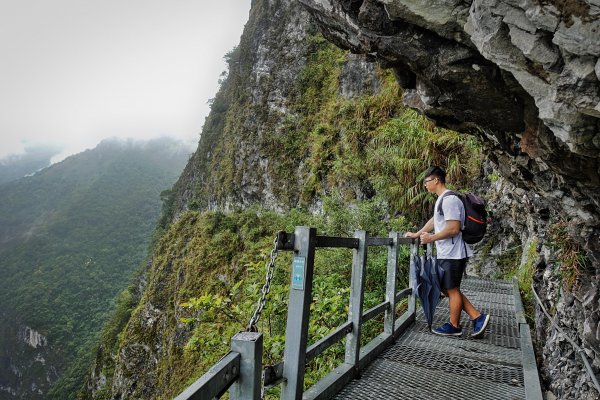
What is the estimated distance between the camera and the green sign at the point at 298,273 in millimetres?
2459

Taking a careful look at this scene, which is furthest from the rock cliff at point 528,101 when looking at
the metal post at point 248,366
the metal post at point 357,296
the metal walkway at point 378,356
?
the metal post at point 248,366

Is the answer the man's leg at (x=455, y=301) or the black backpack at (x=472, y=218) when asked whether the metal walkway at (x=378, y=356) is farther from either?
the black backpack at (x=472, y=218)

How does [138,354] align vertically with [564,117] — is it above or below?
below

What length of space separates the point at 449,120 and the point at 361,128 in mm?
9089

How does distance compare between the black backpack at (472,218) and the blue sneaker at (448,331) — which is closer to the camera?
the black backpack at (472,218)

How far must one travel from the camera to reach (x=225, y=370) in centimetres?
157

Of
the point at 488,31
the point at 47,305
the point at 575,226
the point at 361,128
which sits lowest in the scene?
the point at 47,305

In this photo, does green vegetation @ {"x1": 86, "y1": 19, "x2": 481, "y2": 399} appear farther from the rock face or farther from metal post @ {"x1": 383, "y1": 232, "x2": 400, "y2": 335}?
the rock face

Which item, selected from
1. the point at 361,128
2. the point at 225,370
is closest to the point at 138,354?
the point at 361,128

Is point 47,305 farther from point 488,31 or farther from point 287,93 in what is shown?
point 488,31

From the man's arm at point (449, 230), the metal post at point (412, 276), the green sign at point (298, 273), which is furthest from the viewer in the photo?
the metal post at point (412, 276)

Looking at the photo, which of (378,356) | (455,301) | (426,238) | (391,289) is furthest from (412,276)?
(378,356)

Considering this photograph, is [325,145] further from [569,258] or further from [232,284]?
[569,258]

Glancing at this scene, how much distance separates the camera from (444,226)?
4.18 metres
